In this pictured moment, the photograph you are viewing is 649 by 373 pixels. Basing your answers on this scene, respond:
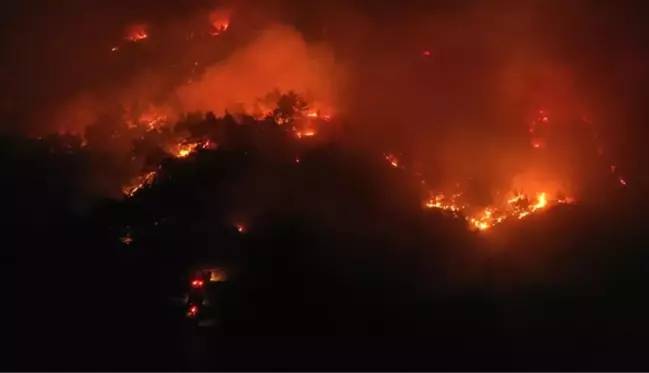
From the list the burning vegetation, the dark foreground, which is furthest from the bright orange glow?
the burning vegetation

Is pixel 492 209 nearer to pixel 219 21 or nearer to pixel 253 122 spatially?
pixel 253 122

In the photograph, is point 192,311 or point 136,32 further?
point 136,32

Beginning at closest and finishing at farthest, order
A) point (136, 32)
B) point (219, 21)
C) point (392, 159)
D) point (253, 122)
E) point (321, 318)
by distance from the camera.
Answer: point (321, 318), point (392, 159), point (253, 122), point (219, 21), point (136, 32)

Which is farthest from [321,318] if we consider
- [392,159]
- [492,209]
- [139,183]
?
[139,183]

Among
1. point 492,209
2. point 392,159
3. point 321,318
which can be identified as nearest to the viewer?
point 321,318

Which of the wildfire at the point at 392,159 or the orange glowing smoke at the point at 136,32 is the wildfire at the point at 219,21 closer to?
the orange glowing smoke at the point at 136,32

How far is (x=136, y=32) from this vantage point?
47.8 feet

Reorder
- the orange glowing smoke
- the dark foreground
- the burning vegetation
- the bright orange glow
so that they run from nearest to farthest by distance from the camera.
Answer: the dark foreground
the bright orange glow
the burning vegetation
the orange glowing smoke

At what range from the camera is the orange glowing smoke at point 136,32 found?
14.5 metres

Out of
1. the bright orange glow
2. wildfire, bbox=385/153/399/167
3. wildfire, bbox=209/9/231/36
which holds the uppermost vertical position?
wildfire, bbox=209/9/231/36

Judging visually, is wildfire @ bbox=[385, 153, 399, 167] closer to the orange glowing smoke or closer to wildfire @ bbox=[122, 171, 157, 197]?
wildfire @ bbox=[122, 171, 157, 197]

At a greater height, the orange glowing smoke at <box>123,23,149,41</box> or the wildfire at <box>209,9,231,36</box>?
the wildfire at <box>209,9,231,36</box>

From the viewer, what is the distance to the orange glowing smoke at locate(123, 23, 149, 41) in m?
14.5

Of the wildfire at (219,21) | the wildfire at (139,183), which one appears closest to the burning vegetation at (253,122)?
the wildfire at (139,183)
